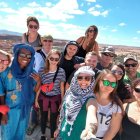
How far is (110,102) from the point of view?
344 cm

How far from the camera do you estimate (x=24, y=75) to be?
4285mm

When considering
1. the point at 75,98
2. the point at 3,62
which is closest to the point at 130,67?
the point at 75,98

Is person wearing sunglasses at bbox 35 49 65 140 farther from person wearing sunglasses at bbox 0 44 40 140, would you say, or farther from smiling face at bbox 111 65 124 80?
smiling face at bbox 111 65 124 80

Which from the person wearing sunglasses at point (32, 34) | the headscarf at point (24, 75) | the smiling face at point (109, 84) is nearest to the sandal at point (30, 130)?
the headscarf at point (24, 75)

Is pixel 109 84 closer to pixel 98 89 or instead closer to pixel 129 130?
pixel 98 89

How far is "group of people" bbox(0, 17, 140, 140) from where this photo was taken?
338 cm

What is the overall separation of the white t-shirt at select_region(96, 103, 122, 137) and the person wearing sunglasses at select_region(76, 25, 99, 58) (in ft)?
8.82

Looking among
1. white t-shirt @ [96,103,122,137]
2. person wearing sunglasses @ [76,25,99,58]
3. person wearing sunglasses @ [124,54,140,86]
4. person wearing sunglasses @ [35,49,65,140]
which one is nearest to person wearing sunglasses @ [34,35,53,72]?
person wearing sunglasses @ [35,49,65,140]

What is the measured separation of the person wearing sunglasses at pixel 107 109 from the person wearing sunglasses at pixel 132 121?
23 centimetres

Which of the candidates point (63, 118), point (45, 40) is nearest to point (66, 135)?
point (63, 118)

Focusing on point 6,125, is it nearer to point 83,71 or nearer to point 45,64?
point 45,64

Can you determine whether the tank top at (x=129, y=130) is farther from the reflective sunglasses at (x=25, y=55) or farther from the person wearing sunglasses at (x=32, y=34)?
the person wearing sunglasses at (x=32, y=34)

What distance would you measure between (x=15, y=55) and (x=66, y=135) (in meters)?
1.61

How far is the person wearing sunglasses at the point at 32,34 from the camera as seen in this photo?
5.88 metres
